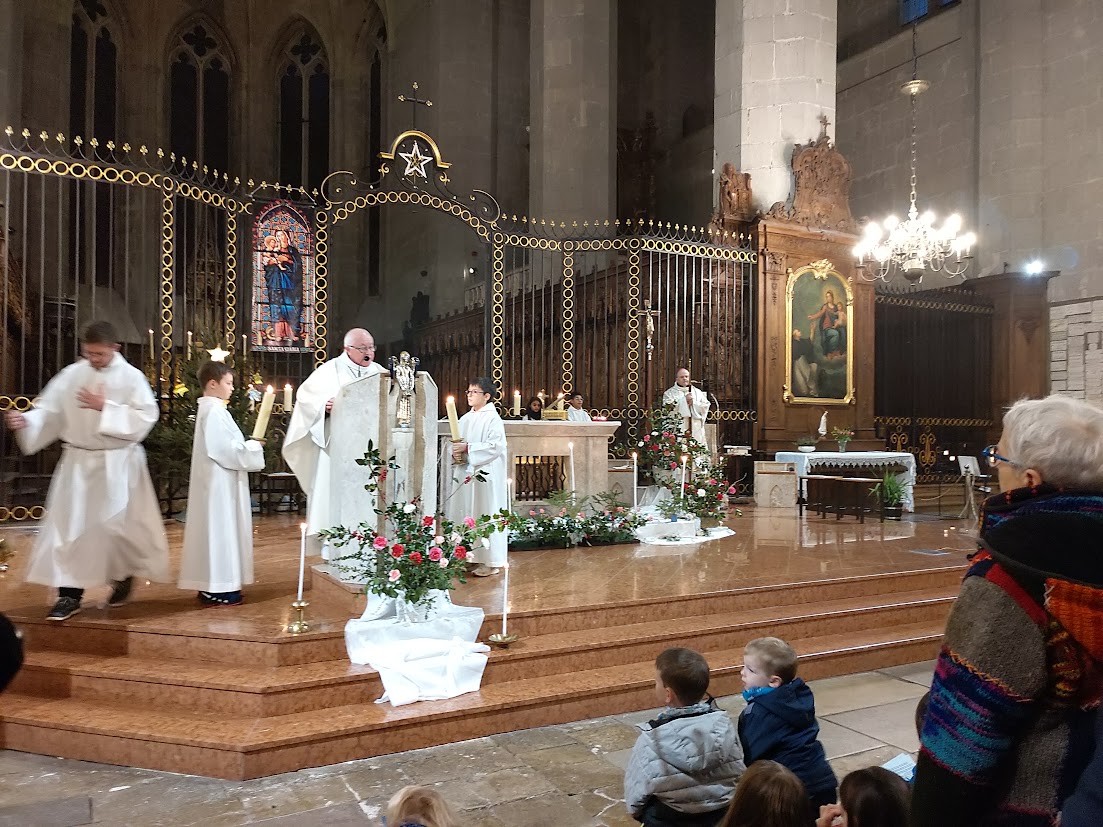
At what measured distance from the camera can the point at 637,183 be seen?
20656mm

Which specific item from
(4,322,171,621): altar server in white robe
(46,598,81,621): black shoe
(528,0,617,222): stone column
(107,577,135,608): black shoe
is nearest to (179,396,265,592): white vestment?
(4,322,171,621): altar server in white robe

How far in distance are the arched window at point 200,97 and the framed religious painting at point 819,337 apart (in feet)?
50.8

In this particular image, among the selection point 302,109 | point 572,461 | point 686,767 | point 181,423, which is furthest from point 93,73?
point 686,767

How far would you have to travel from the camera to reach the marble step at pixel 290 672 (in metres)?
4.07

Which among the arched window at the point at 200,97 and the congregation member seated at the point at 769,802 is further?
the arched window at the point at 200,97

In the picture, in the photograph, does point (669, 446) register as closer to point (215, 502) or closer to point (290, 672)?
point (215, 502)

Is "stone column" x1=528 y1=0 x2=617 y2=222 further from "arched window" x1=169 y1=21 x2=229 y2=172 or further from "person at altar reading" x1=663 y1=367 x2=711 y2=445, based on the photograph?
"arched window" x1=169 y1=21 x2=229 y2=172

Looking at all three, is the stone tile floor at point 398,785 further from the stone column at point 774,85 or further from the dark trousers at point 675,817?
the stone column at point 774,85

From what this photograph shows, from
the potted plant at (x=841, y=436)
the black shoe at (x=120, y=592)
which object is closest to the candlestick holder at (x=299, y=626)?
the black shoe at (x=120, y=592)

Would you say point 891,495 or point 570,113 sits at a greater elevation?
point 570,113

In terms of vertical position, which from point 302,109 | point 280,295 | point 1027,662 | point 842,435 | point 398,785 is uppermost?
point 302,109

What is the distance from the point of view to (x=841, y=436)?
12.0m

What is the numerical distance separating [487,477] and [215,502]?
2320 mm

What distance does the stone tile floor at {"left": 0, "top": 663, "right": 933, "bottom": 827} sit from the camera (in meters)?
3.30
